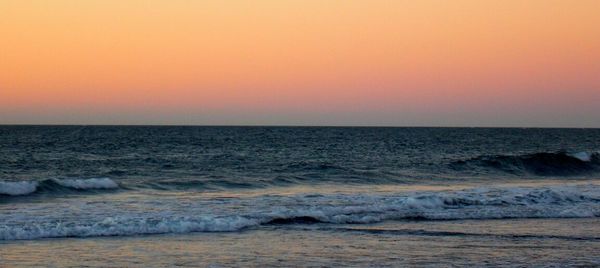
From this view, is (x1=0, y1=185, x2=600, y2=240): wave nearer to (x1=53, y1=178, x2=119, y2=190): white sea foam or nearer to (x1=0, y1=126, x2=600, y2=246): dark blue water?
(x1=0, y1=126, x2=600, y2=246): dark blue water

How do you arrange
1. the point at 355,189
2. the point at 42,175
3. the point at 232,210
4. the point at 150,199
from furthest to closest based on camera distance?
the point at 42,175, the point at 355,189, the point at 150,199, the point at 232,210

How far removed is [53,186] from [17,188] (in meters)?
1.54

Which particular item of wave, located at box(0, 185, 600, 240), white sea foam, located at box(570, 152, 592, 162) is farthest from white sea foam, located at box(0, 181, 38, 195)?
white sea foam, located at box(570, 152, 592, 162)

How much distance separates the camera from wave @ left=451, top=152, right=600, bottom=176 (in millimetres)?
46094

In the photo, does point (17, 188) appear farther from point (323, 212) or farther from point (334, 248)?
point (334, 248)

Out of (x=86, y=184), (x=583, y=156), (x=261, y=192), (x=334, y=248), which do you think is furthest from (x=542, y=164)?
(x=334, y=248)

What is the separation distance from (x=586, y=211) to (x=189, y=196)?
43.6ft

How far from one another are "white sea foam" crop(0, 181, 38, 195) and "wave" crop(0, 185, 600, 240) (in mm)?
6187

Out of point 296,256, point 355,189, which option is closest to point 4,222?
point 296,256

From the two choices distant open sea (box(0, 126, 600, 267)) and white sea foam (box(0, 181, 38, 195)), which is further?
white sea foam (box(0, 181, 38, 195))

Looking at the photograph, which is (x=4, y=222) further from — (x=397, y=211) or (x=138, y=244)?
(x=397, y=211)

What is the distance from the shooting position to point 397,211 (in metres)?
23.5

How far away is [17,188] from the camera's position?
92.6 ft

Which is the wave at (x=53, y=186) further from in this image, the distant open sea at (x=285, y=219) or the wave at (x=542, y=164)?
the wave at (x=542, y=164)
